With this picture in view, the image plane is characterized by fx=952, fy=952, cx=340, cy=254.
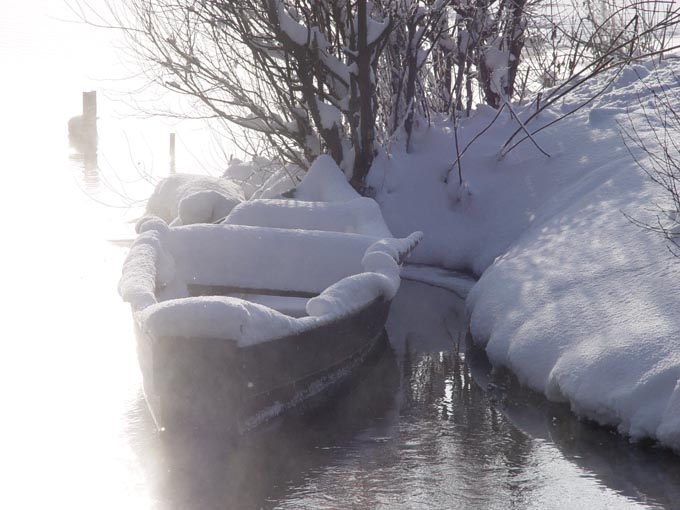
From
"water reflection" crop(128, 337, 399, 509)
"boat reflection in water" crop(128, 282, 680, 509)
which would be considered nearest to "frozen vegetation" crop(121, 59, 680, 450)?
"boat reflection in water" crop(128, 282, 680, 509)

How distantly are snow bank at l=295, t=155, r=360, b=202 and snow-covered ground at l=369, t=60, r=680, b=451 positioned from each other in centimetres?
107

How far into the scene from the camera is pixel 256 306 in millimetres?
5172

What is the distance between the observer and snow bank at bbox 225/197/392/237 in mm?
8453

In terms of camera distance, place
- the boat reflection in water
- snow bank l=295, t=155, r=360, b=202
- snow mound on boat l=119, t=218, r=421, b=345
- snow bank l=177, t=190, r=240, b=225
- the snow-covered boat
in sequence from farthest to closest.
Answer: snow bank l=295, t=155, r=360, b=202 → snow bank l=177, t=190, r=240, b=225 → snow mound on boat l=119, t=218, r=421, b=345 → the snow-covered boat → the boat reflection in water

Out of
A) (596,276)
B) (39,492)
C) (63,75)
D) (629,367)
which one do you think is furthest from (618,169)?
(63,75)

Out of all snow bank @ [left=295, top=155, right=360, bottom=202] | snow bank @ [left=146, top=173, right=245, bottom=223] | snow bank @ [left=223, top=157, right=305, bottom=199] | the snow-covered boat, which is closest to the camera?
the snow-covered boat

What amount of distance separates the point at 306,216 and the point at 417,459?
3.65 metres

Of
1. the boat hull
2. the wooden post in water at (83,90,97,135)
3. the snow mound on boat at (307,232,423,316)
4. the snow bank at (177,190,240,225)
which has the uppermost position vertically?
the wooden post in water at (83,90,97,135)

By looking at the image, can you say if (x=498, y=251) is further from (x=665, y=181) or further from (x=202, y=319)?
(x=202, y=319)

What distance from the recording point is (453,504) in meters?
4.68

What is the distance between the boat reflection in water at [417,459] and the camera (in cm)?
480

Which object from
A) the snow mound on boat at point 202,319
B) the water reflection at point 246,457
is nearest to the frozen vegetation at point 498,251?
the snow mound on boat at point 202,319

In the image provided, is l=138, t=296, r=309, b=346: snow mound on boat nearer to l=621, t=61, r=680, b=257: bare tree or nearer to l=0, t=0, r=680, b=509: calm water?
l=0, t=0, r=680, b=509: calm water

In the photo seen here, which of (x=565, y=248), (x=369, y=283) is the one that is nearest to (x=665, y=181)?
(x=565, y=248)
